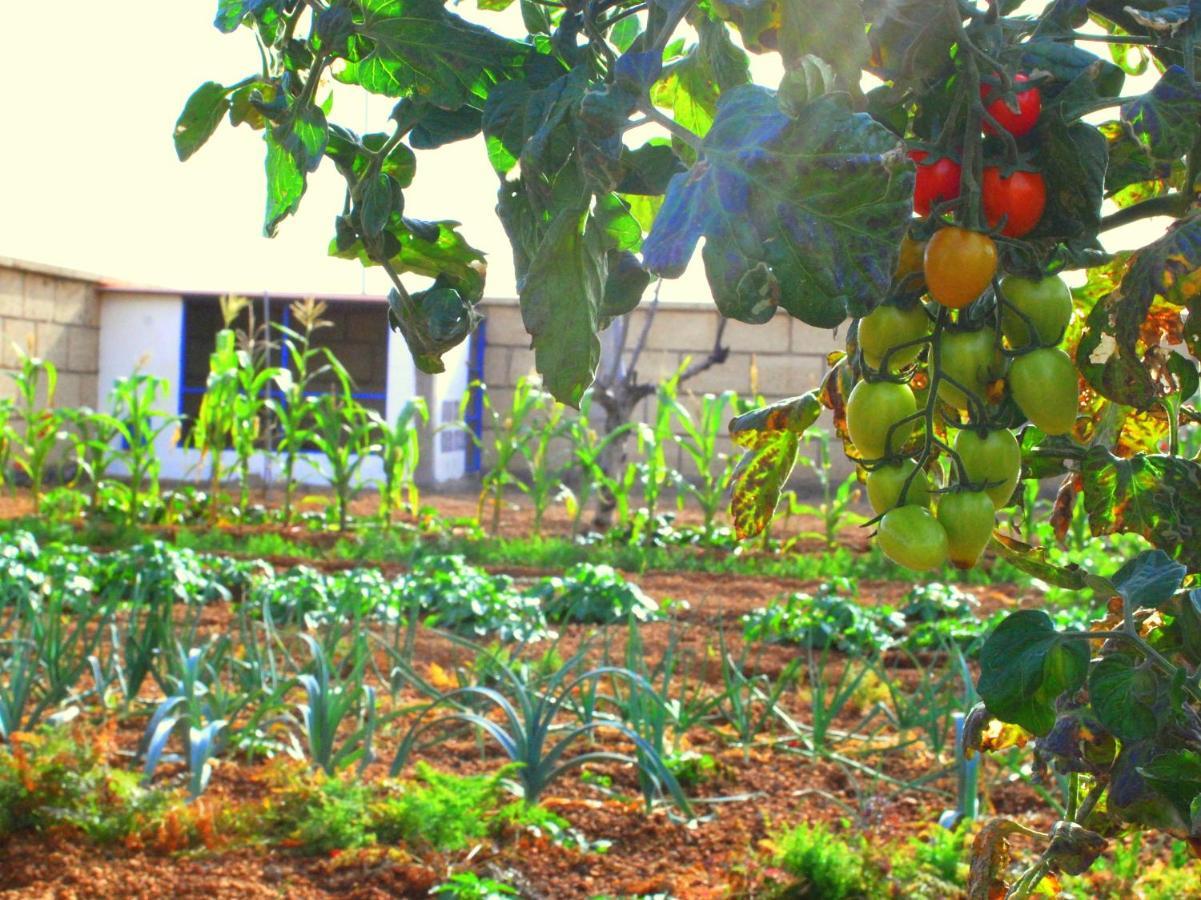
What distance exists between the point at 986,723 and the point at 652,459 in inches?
219

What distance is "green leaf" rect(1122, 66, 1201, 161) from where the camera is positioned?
653 mm

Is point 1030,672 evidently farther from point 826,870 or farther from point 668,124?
point 826,870

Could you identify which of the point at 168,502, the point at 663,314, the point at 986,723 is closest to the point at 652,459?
the point at 168,502

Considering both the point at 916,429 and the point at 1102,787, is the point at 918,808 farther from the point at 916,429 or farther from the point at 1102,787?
the point at 916,429

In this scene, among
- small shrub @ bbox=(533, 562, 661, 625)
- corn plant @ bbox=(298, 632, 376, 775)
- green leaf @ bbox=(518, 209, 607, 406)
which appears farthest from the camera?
small shrub @ bbox=(533, 562, 661, 625)

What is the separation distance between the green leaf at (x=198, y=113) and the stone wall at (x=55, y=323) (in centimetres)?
847

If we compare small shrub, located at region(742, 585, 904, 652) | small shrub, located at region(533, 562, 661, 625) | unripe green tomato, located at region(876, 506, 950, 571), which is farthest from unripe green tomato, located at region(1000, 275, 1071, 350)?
small shrub, located at region(533, 562, 661, 625)

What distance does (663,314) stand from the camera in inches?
394

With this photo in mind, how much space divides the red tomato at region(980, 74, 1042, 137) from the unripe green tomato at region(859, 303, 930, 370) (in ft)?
0.33

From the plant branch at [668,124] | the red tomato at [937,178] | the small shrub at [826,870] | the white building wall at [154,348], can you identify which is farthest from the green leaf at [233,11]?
the white building wall at [154,348]

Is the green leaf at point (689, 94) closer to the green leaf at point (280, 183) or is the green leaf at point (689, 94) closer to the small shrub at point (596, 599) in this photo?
the green leaf at point (280, 183)

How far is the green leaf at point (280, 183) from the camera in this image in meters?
0.70

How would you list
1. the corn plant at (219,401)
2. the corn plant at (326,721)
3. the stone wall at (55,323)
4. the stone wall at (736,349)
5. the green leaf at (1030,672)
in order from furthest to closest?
the stone wall at (736,349) < the stone wall at (55,323) < the corn plant at (219,401) < the corn plant at (326,721) < the green leaf at (1030,672)

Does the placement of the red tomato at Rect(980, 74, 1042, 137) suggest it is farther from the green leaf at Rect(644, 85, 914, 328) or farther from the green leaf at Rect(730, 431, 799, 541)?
the green leaf at Rect(730, 431, 799, 541)
